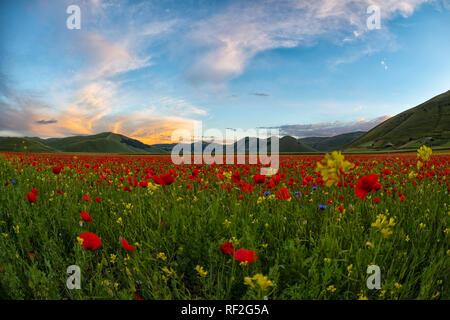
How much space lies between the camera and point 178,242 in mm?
2045

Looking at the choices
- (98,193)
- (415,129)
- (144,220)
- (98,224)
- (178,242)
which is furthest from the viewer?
(415,129)

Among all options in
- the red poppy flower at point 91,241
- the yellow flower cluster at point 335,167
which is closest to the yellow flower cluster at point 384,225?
the yellow flower cluster at point 335,167

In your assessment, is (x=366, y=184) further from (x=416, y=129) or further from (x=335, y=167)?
(x=416, y=129)

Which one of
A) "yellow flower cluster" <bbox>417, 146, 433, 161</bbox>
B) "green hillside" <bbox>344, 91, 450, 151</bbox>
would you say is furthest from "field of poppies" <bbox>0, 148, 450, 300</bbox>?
"green hillside" <bbox>344, 91, 450, 151</bbox>

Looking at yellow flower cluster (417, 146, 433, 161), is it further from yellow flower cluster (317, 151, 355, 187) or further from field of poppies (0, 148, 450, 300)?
yellow flower cluster (317, 151, 355, 187)

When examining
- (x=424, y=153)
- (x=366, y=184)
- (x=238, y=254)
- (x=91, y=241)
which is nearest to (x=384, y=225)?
(x=366, y=184)

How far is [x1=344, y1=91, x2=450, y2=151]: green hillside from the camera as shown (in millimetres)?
121713

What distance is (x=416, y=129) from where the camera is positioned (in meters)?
139

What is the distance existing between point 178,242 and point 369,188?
1.71m

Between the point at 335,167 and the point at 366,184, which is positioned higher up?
the point at 335,167

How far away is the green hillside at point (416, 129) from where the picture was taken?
4792 inches

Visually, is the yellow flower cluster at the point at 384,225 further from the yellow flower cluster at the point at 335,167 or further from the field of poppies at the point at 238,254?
the yellow flower cluster at the point at 335,167

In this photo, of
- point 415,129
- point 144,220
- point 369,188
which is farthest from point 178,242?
point 415,129
